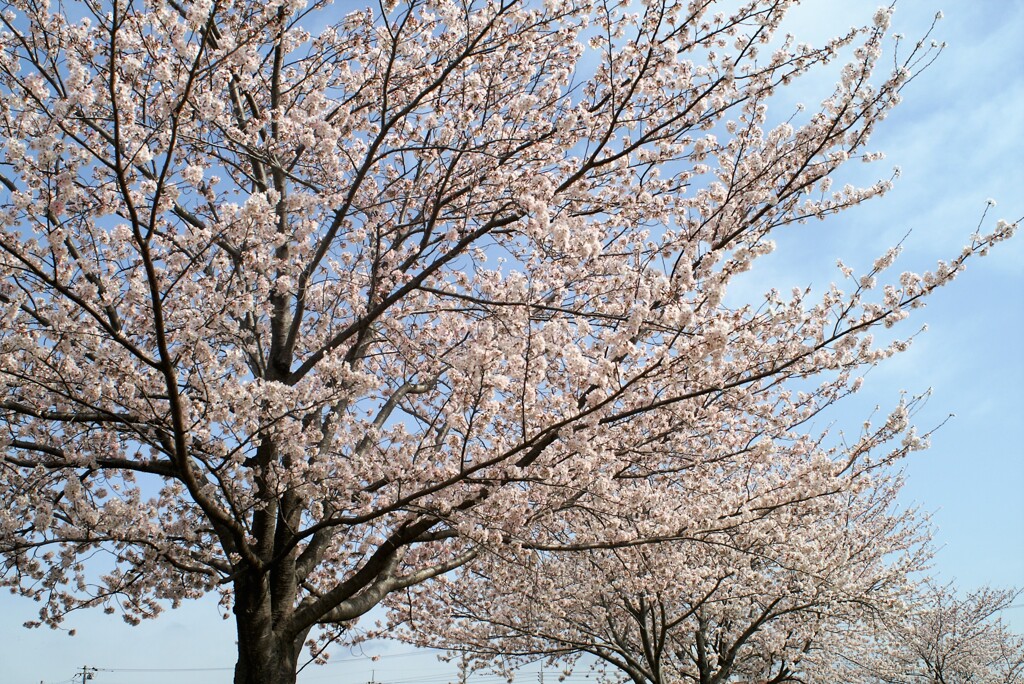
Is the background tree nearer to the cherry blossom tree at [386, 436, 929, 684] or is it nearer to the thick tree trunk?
the cherry blossom tree at [386, 436, 929, 684]

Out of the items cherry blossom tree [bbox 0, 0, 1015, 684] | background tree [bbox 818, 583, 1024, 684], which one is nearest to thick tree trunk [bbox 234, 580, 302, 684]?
cherry blossom tree [bbox 0, 0, 1015, 684]

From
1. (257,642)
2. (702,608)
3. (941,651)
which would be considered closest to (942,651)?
(941,651)

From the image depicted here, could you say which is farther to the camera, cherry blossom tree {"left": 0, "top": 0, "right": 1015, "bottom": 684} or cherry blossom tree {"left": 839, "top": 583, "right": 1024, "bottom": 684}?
cherry blossom tree {"left": 839, "top": 583, "right": 1024, "bottom": 684}

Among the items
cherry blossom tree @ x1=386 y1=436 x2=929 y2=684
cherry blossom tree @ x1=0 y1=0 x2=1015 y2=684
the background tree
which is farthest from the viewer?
the background tree

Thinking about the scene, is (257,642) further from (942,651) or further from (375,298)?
(942,651)

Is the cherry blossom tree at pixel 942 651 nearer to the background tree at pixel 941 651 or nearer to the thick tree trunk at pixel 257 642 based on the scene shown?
the background tree at pixel 941 651

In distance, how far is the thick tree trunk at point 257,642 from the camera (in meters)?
6.54

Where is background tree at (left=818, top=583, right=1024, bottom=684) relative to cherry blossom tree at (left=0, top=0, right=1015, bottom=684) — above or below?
below

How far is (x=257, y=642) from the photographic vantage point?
659cm

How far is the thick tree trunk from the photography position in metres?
6.54

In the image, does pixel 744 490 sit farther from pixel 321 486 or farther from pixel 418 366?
pixel 321 486

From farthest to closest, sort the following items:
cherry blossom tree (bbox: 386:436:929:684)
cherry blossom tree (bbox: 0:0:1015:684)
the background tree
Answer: the background tree → cherry blossom tree (bbox: 386:436:929:684) → cherry blossom tree (bbox: 0:0:1015:684)

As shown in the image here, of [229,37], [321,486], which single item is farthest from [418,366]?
[229,37]

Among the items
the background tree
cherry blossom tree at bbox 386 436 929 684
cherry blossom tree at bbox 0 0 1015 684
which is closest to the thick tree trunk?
cherry blossom tree at bbox 0 0 1015 684
